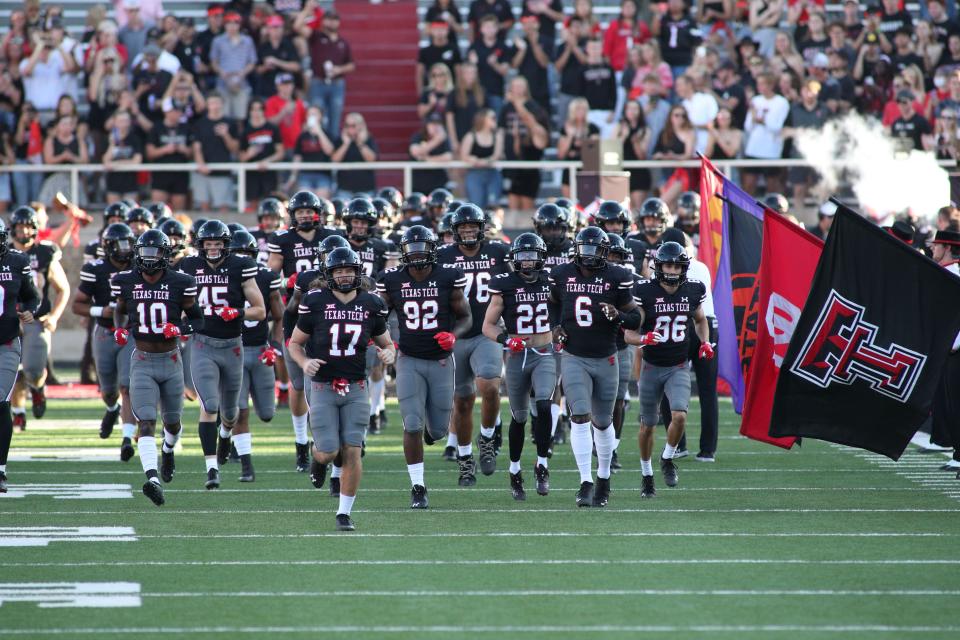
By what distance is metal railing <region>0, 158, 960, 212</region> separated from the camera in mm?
19359

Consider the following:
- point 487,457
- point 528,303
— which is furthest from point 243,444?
point 528,303

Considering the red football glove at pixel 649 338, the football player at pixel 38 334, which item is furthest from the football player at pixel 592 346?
the football player at pixel 38 334

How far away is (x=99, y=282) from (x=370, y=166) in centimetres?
671

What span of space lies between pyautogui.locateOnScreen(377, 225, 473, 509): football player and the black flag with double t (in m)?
2.08

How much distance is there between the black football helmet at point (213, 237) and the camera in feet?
37.3

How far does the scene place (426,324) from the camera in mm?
10531

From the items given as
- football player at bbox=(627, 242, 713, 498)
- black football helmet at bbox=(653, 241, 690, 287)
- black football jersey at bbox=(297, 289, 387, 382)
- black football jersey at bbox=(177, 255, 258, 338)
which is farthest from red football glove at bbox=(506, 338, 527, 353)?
black football jersey at bbox=(177, 255, 258, 338)

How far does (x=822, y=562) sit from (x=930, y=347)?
1.96 m

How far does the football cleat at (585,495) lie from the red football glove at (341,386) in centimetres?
174

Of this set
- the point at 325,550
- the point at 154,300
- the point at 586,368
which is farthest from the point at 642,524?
the point at 154,300

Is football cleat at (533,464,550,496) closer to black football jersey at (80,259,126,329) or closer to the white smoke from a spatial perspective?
black football jersey at (80,259,126,329)

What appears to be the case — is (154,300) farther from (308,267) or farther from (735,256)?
(735,256)

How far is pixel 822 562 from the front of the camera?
27.5ft

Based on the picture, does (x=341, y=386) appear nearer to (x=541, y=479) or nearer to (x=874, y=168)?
(x=541, y=479)
